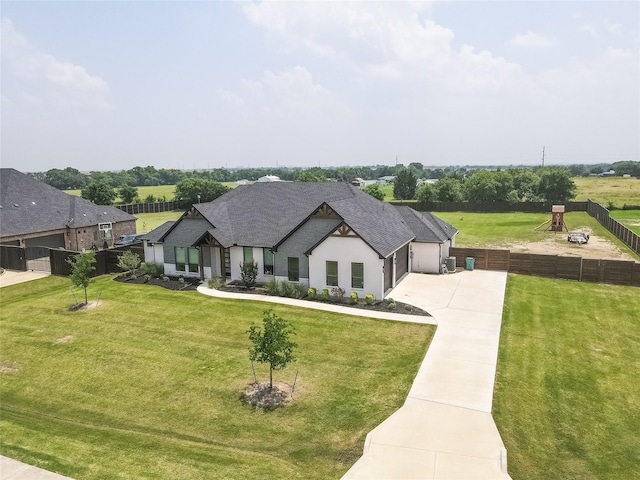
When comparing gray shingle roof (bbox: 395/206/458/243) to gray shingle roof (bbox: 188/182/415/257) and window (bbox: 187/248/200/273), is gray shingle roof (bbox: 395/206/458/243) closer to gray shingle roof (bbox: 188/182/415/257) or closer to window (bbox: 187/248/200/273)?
gray shingle roof (bbox: 188/182/415/257)

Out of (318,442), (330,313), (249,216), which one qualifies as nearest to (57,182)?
(249,216)

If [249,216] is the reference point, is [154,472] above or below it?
below

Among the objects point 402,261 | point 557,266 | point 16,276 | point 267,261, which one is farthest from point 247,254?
point 557,266

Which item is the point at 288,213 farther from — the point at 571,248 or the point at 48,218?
the point at 571,248

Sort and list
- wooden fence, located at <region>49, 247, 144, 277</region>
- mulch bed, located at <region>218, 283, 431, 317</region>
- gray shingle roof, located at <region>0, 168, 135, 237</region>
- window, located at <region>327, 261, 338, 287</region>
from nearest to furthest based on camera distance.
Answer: mulch bed, located at <region>218, 283, 431, 317</region> < window, located at <region>327, 261, 338, 287</region> < wooden fence, located at <region>49, 247, 144, 277</region> < gray shingle roof, located at <region>0, 168, 135, 237</region>

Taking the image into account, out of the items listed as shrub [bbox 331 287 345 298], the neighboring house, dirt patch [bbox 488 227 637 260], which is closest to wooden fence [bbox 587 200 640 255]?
dirt patch [bbox 488 227 637 260]

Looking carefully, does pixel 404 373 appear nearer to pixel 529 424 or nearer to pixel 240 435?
pixel 529 424
